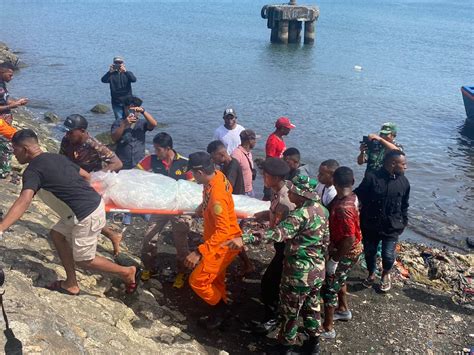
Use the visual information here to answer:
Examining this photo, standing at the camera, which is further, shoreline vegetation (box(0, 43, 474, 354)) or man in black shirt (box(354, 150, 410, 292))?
man in black shirt (box(354, 150, 410, 292))

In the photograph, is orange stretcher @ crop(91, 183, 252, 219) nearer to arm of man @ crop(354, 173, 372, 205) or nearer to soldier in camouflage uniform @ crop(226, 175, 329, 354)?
soldier in camouflage uniform @ crop(226, 175, 329, 354)

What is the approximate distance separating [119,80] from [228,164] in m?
5.49

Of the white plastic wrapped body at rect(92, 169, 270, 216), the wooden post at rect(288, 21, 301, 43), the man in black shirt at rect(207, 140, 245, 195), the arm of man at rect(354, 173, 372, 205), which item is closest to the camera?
the white plastic wrapped body at rect(92, 169, 270, 216)

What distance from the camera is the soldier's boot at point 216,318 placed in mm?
5531

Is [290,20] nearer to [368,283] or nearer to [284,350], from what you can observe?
[368,283]

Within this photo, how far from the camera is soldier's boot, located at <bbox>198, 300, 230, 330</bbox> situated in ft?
18.1

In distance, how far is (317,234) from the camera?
464 cm

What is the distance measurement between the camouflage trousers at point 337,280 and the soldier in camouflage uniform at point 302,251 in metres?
0.51

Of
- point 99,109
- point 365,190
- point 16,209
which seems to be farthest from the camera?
point 99,109

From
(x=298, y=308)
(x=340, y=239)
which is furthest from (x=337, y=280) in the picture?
(x=298, y=308)

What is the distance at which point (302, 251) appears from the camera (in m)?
4.68

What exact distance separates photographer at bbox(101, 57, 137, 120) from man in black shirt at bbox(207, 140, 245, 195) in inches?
203

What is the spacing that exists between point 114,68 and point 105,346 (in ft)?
26.8

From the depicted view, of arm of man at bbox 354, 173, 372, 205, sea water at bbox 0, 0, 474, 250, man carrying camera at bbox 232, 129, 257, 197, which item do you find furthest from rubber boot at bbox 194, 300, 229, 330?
sea water at bbox 0, 0, 474, 250
